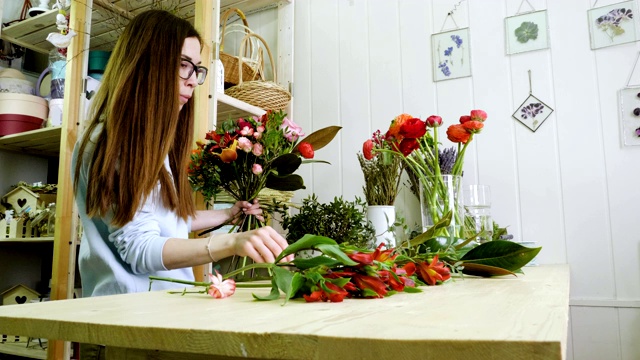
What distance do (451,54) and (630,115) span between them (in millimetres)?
698

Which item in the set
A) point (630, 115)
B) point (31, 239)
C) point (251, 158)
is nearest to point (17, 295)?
point (31, 239)

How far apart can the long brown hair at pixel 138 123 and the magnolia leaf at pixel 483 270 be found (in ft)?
2.43

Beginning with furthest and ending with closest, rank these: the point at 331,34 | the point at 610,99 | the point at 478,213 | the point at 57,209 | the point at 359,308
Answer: the point at 331,34, the point at 57,209, the point at 610,99, the point at 478,213, the point at 359,308

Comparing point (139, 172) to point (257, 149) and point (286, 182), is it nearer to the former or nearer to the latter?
point (257, 149)

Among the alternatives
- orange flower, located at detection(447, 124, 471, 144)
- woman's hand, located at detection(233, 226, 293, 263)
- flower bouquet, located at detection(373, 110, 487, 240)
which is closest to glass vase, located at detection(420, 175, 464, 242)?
flower bouquet, located at detection(373, 110, 487, 240)

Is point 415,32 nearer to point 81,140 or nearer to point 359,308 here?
point 81,140

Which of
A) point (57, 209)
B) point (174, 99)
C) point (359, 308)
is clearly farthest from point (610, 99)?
point (57, 209)

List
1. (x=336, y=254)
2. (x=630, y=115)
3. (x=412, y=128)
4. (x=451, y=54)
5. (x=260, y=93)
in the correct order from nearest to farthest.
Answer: (x=336, y=254) < (x=412, y=128) < (x=630, y=115) < (x=451, y=54) < (x=260, y=93)

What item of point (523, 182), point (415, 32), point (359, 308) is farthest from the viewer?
point (415, 32)

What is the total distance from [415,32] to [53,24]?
1644 millimetres

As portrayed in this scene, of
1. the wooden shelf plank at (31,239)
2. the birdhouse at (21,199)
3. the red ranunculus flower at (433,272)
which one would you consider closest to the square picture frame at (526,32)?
the red ranunculus flower at (433,272)

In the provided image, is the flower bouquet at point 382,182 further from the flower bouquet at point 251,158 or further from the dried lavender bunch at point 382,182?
the flower bouquet at point 251,158

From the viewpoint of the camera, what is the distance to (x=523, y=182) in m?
1.87

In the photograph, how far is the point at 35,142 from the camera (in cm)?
235
